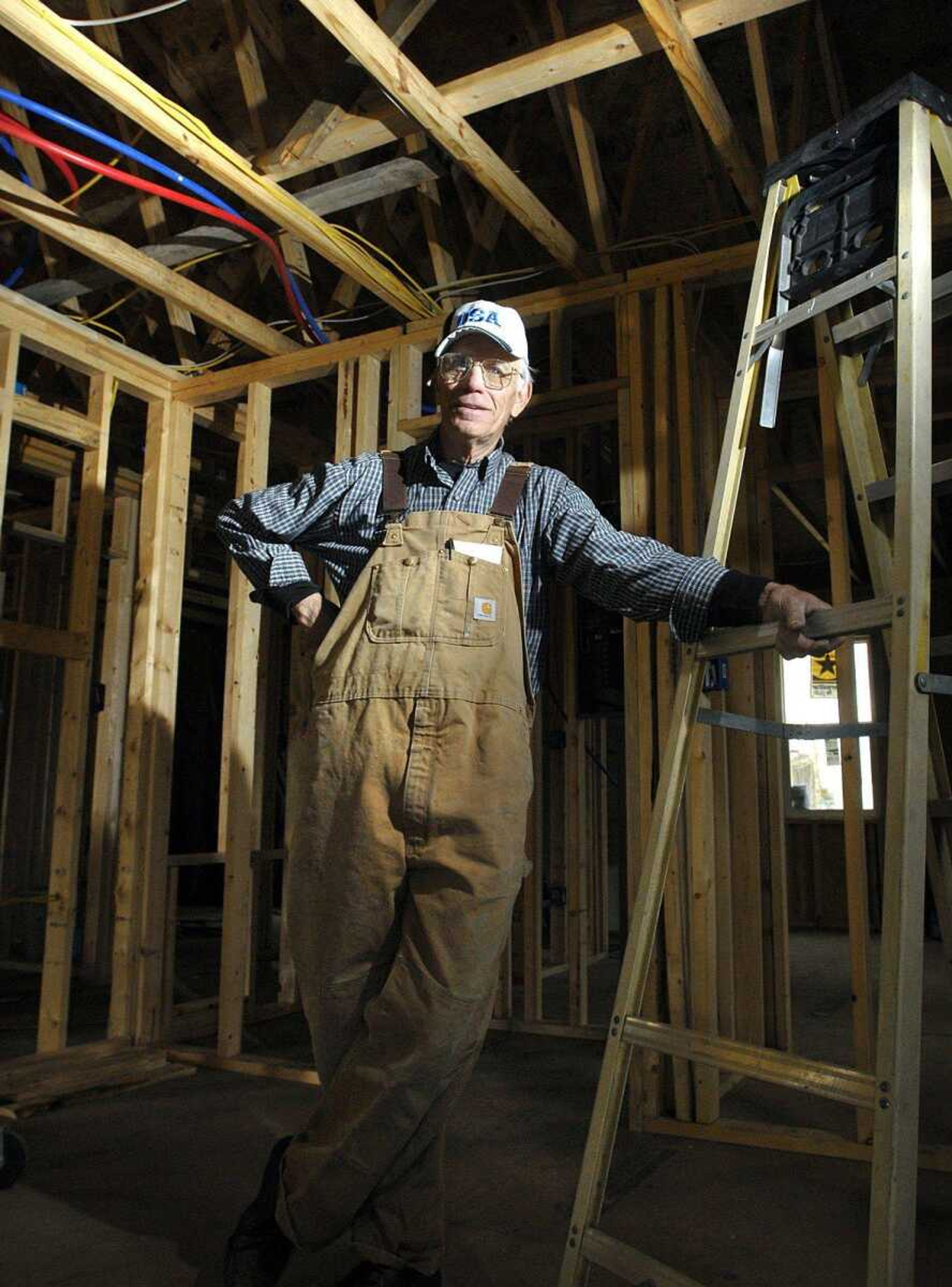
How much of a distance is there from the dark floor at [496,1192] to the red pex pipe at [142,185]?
2.81 metres

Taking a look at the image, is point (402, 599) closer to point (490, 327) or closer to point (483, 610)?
point (483, 610)

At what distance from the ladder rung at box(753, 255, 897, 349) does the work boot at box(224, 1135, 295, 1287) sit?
1787mm

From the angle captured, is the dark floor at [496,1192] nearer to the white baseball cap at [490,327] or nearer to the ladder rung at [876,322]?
the ladder rung at [876,322]

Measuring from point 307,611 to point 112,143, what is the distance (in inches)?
73.2

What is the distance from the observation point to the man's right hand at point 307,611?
199 cm

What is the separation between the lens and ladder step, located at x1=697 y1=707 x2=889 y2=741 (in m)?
1.62

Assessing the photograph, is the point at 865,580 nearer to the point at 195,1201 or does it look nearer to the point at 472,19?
the point at 472,19

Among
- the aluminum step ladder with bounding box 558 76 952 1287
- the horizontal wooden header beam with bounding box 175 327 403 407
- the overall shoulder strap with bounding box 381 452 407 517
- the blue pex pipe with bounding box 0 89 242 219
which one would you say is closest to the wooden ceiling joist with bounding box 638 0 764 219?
the aluminum step ladder with bounding box 558 76 952 1287

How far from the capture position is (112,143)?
9.61 ft

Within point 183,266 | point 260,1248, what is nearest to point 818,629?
point 260,1248

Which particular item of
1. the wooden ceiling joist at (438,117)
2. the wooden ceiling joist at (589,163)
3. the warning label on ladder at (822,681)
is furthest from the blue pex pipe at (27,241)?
the warning label on ladder at (822,681)

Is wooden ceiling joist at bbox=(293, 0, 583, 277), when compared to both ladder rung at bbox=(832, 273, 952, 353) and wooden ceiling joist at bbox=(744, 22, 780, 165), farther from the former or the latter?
ladder rung at bbox=(832, 273, 952, 353)

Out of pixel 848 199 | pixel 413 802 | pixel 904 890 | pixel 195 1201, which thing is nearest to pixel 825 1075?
pixel 904 890

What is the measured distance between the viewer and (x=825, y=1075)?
1350mm
